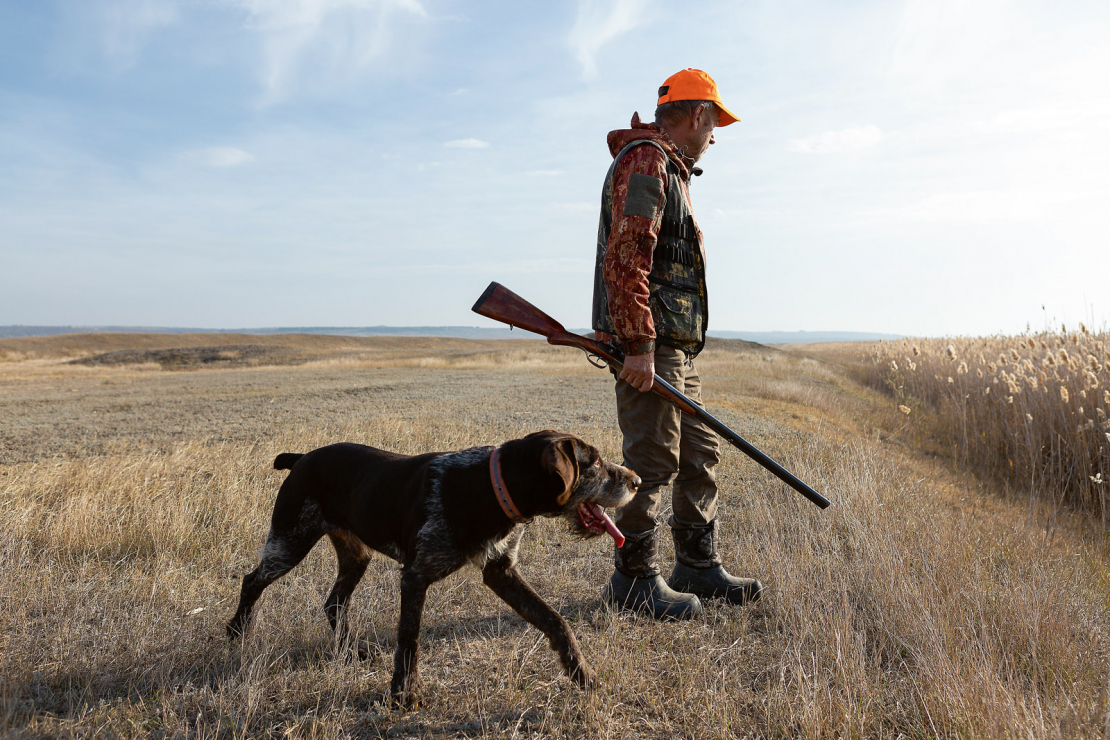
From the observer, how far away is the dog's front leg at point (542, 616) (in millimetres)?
2873

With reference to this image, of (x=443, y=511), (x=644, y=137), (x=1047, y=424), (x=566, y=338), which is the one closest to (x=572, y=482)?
(x=443, y=511)

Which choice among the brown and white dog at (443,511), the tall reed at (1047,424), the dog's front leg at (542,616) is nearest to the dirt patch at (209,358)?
the tall reed at (1047,424)

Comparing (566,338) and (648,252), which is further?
(566,338)

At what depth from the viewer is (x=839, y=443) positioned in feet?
27.1

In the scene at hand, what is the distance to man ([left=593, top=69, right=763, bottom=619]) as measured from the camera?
3396 mm

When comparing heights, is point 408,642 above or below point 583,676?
above

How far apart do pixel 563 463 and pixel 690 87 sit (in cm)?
224

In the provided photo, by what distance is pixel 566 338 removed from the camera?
374 cm

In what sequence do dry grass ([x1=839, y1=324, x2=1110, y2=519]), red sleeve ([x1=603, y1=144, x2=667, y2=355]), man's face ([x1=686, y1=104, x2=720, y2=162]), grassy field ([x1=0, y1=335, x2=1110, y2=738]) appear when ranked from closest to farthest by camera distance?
grassy field ([x1=0, y1=335, x2=1110, y2=738]) < red sleeve ([x1=603, y1=144, x2=667, y2=355]) < man's face ([x1=686, y1=104, x2=720, y2=162]) < dry grass ([x1=839, y1=324, x2=1110, y2=519])

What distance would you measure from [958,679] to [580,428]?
6.95 m

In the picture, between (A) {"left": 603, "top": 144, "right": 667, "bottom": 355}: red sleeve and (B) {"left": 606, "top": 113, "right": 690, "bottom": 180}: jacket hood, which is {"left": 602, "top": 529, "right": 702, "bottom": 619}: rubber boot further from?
(B) {"left": 606, "top": 113, "right": 690, "bottom": 180}: jacket hood

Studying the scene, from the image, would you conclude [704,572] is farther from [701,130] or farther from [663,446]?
[701,130]

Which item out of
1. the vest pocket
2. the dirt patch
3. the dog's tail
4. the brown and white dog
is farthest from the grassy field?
the dirt patch

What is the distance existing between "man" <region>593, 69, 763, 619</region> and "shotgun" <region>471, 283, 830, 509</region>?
0.31 feet
